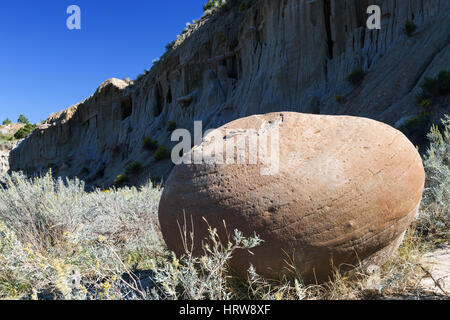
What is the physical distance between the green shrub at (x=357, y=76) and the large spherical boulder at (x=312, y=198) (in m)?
9.44

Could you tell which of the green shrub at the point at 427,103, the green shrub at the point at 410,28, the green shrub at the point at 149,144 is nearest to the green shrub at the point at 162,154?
the green shrub at the point at 149,144

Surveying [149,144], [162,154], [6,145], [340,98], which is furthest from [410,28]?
[6,145]

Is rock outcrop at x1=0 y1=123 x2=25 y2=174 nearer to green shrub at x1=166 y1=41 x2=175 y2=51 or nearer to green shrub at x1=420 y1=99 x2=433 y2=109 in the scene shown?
green shrub at x1=166 y1=41 x2=175 y2=51

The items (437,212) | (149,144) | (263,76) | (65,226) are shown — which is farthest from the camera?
(149,144)

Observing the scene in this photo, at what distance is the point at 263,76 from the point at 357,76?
4.54 metres

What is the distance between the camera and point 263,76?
14.0 m

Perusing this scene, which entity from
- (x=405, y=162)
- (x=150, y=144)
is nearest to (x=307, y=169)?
(x=405, y=162)

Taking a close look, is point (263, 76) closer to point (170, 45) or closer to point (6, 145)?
point (170, 45)

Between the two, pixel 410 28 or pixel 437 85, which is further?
pixel 410 28

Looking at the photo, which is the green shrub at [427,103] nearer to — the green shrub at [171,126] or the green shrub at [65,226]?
the green shrub at [65,226]

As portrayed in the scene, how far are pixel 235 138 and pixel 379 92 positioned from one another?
9013 mm

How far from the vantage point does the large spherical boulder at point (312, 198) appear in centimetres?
194
